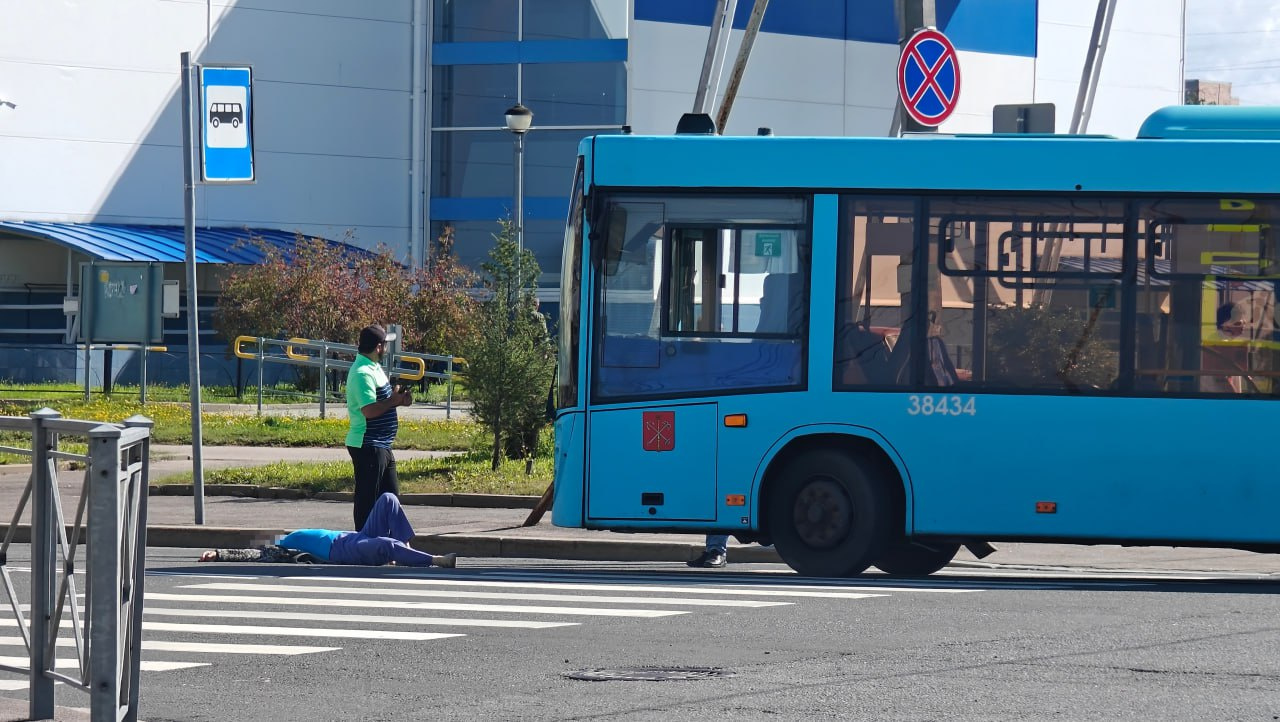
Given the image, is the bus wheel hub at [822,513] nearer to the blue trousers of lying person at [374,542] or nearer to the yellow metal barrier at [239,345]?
the blue trousers of lying person at [374,542]

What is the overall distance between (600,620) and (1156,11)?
133ft

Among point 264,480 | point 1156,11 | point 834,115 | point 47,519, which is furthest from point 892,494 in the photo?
point 1156,11

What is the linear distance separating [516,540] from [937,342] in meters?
4.11

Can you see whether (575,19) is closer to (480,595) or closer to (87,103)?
(87,103)

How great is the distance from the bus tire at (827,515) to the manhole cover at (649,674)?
13.9ft

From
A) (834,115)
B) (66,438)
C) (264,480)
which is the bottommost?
(264,480)

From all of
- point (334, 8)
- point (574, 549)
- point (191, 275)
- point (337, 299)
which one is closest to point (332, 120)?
point (334, 8)

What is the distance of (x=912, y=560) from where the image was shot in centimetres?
1347

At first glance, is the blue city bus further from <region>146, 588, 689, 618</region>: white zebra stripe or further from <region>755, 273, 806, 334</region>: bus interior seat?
<region>146, 588, 689, 618</region>: white zebra stripe

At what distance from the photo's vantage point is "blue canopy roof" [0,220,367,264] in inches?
1510

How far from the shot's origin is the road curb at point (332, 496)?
56.2 feet

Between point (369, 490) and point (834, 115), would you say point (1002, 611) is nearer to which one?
point (369, 490)

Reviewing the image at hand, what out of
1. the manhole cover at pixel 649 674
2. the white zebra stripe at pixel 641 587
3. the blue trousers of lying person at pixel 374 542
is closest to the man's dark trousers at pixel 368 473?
the blue trousers of lying person at pixel 374 542

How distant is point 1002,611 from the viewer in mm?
10203
